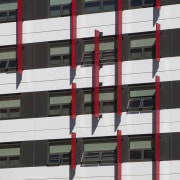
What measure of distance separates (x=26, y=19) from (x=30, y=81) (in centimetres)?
416

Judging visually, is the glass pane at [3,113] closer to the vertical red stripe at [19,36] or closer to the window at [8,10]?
the vertical red stripe at [19,36]

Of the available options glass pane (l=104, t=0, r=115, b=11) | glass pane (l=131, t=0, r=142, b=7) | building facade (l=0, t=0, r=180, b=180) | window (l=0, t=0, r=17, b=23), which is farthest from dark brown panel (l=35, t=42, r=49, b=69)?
glass pane (l=131, t=0, r=142, b=7)

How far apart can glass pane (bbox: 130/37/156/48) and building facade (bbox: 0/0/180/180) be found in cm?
6

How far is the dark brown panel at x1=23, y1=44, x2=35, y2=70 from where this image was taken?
200ft

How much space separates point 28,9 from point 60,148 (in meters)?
9.44

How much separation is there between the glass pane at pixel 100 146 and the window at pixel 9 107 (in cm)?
533

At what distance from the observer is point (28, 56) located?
61.2 metres

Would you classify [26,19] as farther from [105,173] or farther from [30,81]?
[105,173]

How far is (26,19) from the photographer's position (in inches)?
2425

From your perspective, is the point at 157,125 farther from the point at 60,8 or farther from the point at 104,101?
the point at 60,8

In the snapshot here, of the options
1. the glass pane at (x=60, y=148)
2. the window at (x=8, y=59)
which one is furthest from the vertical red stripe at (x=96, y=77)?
the window at (x=8, y=59)

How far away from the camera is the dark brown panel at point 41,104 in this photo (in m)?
60.1

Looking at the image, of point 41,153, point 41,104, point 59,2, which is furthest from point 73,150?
point 59,2

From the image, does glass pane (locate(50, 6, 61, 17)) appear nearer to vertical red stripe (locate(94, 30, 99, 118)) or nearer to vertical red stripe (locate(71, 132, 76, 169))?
vertical red stripe (locate(94, 30, 99, 118))
